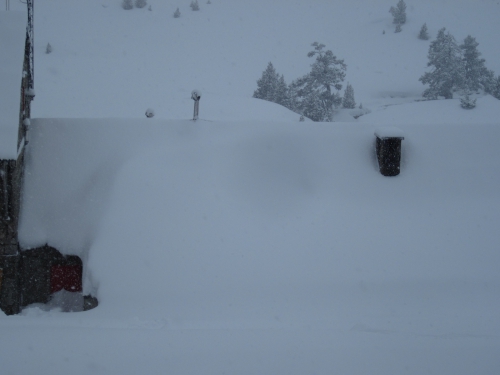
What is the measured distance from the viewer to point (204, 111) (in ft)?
106

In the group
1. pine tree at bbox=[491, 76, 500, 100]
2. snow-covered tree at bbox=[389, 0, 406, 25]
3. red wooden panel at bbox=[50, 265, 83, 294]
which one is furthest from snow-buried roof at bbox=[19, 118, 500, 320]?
snow-covered tree at bbox=[389, 0, 406, 25]

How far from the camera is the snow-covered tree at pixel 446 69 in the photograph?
1561 inches

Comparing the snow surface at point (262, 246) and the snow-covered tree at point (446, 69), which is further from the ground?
the snow-covered tree at point (446, 69)

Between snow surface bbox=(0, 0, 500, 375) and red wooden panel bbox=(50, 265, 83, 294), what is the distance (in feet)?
2.92

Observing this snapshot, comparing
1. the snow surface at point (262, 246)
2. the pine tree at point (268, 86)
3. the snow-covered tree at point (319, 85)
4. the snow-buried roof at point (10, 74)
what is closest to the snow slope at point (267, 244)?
the snow surface at point (262, 246)

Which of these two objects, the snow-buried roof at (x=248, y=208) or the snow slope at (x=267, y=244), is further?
the snow-buried roof at (x=248, y=208)

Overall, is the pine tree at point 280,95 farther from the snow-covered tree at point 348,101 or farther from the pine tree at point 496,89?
the pine tree at point 496,89

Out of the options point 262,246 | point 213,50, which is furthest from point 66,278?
point 213,50

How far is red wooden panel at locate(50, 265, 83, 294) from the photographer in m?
9.80

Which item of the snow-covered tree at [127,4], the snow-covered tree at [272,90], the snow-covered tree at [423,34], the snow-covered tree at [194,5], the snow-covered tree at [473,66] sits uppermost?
the snow-covered tree at [194,5]

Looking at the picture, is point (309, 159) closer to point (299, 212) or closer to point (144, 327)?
point (299, 212)

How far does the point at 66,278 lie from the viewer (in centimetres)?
985

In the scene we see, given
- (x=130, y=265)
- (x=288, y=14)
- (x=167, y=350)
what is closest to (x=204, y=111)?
(x=130, y=265)

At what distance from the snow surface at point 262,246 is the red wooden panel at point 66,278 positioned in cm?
89
